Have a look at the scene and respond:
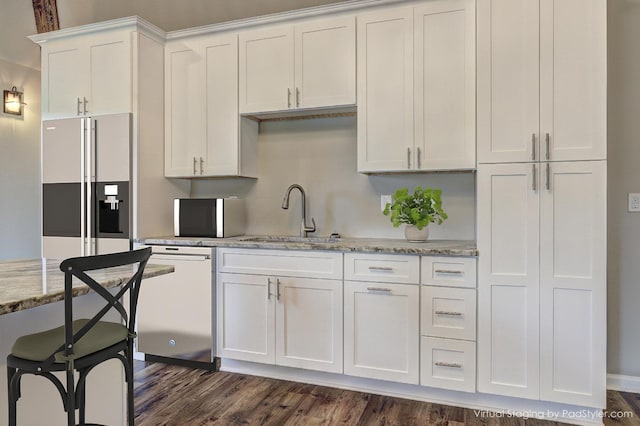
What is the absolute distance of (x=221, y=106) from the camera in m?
3.22

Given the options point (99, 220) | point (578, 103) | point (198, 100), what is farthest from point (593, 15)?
point (99, 220)

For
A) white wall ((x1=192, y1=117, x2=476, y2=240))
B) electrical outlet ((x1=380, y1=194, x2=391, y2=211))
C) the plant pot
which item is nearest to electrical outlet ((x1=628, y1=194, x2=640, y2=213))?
white wall ((x1=192, y1=117, x2=476, y2=240))

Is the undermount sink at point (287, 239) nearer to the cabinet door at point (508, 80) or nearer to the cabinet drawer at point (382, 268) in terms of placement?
the cabinet drawer at point (382, 268)

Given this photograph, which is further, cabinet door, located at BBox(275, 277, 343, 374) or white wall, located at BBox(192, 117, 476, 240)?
white wall, located at BBox(192, 117, 476, 240)

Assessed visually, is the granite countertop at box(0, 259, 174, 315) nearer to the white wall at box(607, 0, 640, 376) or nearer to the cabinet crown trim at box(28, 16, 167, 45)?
the cabinet crown trim at box(28, 16, 167, 45)

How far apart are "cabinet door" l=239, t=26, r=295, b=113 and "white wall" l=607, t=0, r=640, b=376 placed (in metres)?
2.07

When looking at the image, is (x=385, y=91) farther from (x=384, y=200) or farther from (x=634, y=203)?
(x=634, y=203)

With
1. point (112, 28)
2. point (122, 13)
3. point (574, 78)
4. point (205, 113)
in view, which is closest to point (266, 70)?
point (205, 113)

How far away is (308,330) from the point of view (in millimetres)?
2719

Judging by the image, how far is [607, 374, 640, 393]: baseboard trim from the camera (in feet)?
8.68

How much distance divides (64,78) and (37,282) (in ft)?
8.11

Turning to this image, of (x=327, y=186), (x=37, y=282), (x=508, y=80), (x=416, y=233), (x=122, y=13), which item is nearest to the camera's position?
(x=37, y=282)

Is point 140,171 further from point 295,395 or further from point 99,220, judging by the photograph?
point 295,395

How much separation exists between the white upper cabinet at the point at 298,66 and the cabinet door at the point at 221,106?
80mm
